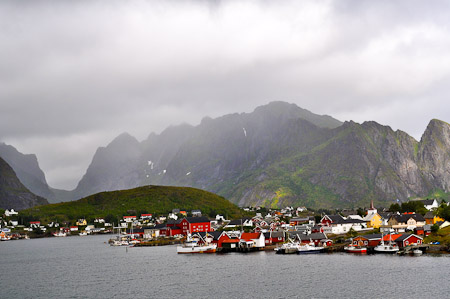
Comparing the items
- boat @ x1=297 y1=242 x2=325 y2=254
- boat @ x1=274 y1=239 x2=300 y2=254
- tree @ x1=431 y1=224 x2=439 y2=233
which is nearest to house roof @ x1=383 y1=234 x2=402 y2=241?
tree @ x1=431 y1=224 x2=439 y2=233

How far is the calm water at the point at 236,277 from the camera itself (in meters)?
58.1

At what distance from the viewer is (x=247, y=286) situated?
2483 inches

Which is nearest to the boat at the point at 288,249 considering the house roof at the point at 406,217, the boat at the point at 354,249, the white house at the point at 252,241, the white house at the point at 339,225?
the white house at the point at 252,241

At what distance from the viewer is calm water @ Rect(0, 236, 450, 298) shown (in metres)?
58.1

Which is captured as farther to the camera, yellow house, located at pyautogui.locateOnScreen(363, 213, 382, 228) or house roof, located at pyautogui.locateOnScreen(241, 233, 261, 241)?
yellow house, located at pyautogui.locateOnScreen(363, 213, 382, 228)

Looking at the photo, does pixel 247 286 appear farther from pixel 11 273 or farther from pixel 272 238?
pixel 272 238

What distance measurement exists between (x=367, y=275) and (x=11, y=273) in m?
62.4

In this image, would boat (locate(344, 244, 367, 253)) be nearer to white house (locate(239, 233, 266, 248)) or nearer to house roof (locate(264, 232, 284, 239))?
white house (locate(239, 233, 266, 248))

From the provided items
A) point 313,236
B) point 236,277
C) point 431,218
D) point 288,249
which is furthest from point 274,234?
point 236,277

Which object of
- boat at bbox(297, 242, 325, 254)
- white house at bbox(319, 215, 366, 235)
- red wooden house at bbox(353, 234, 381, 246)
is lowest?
boat at bbox(297, 242, 325, 254)

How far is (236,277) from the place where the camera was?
7038cm

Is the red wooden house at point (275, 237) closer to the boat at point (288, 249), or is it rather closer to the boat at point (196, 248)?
the boat at point (288, 249)

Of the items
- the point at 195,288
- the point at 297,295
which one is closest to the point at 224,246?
the point at 195,288

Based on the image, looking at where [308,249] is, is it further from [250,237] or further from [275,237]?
[275,237]
